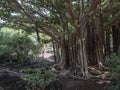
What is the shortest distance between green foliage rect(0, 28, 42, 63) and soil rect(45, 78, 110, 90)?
370cm

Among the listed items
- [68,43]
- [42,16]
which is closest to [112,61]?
[68,43]

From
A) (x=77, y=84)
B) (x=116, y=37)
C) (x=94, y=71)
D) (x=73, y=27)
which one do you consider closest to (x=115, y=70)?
(x=77, y=84)

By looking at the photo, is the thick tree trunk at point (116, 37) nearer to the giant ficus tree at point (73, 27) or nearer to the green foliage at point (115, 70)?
the giant ficus tree at point (73, 27)

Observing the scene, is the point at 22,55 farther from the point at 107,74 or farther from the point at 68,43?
the point at 107,74

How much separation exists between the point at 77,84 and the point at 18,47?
4.38 m

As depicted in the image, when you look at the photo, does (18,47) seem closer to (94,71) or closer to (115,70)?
(94,71)

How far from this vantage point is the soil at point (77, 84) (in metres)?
6.61

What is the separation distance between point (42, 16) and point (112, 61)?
4.83 m

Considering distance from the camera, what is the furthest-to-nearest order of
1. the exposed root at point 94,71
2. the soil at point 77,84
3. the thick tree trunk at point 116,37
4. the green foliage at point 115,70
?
1. the thick tree trunk at point 116,37
2. the exposed root at point 94,71
3. the soil at point 77,84
4. the green foliage at point 115,70

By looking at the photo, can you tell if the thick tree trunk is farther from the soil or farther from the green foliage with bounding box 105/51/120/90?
the green foliage with bounding box 105/51/120/90

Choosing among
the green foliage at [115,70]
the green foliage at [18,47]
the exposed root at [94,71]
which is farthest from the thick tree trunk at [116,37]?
the green foliage at [115,70]

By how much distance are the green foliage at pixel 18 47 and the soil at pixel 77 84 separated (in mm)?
3704

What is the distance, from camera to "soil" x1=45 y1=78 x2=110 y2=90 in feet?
21.7

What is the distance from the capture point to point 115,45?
36.5 ft
